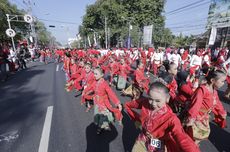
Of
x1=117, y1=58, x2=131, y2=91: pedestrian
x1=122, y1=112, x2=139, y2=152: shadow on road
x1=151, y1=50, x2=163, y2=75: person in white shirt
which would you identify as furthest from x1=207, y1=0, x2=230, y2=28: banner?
x1=122, y1=112, x2=139, y2=152: shadow on road

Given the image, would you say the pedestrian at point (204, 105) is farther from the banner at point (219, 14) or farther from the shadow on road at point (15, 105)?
the banner at point (219, 14)

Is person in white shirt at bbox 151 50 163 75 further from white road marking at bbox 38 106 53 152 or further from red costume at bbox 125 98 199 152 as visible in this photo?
red costume at bbox 125 98 199 152

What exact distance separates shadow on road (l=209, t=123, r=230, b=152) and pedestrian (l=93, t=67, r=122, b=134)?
85.1 inches

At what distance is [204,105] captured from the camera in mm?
2486

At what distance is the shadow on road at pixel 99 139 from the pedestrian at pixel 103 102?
0.54 ft

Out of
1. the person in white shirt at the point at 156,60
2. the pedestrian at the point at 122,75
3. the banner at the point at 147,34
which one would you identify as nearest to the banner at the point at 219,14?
the banner at the point at 147,34

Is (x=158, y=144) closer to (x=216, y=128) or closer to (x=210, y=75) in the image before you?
(x=210, y=75)

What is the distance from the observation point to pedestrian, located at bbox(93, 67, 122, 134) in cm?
349

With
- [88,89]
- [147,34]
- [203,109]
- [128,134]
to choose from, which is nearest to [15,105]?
[88,89]

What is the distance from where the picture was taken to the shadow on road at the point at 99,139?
355 centimetres

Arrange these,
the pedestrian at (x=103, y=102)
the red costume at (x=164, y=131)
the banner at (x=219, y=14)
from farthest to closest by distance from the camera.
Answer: the banner at (x=219, y=14) < the pedestrian at (x=103, y=102) < the red costume at (x=164, y=131)

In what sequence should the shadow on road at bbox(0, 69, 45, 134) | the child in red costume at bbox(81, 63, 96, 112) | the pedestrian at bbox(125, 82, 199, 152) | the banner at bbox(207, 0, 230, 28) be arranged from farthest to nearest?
1. the banner at bbox(207, 0, 230, 28)
2. the shadow on road at bbox(0, 69, 45, 134)
3. the child in red costume at bbox(81, 63, 96, 112)
4. the pedestrian at bbox(125, 82, 199, 152)

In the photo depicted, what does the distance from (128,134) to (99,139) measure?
695 millimetres

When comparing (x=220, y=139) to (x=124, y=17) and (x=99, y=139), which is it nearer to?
(x=99, y=139)
